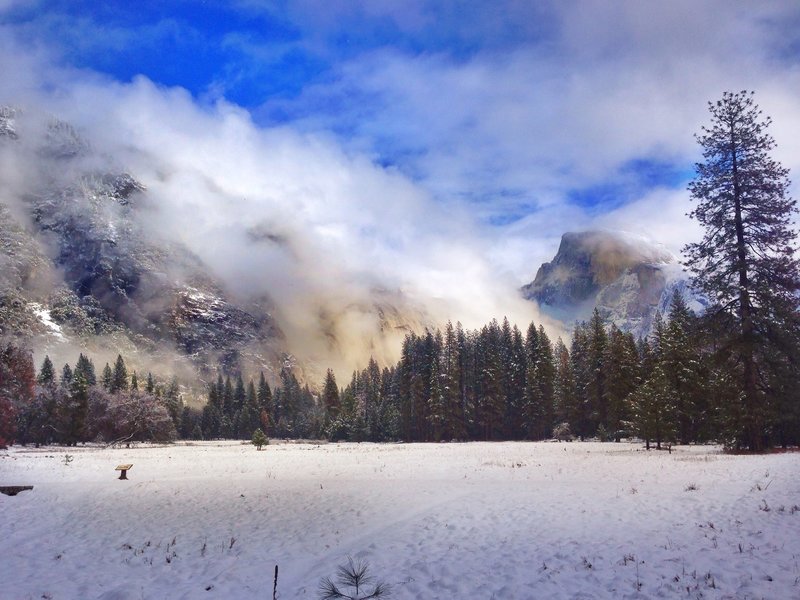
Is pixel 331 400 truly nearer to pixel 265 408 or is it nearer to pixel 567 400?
pixel 265 408

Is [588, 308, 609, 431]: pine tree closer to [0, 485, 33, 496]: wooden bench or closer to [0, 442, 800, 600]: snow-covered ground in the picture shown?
[0, 442, 800, 600]: snow-covered ground

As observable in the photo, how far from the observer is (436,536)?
12.8 metres

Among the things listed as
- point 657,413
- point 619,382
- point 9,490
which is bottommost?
point 9,490

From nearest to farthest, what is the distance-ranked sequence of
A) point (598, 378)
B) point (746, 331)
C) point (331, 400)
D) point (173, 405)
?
point (746, 331) → point (598, 378) → point (173, 405) → point (331, 400)

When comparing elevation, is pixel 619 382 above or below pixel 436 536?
above

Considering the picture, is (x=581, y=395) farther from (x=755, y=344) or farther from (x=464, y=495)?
(x=464, y=495)

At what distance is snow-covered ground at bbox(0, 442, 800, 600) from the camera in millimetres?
9492

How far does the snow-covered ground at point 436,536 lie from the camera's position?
31.1 ft

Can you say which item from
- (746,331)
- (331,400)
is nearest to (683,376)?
(746,331)

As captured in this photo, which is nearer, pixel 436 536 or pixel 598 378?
pixel 436 536

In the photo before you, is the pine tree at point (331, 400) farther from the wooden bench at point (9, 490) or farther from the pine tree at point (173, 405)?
the wooden bench at point (9, 490)

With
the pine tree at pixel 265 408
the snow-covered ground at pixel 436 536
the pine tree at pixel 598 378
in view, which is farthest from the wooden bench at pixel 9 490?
the pine tree at pixel 265 408

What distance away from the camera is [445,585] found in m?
9.65

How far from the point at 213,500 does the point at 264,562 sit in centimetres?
805
